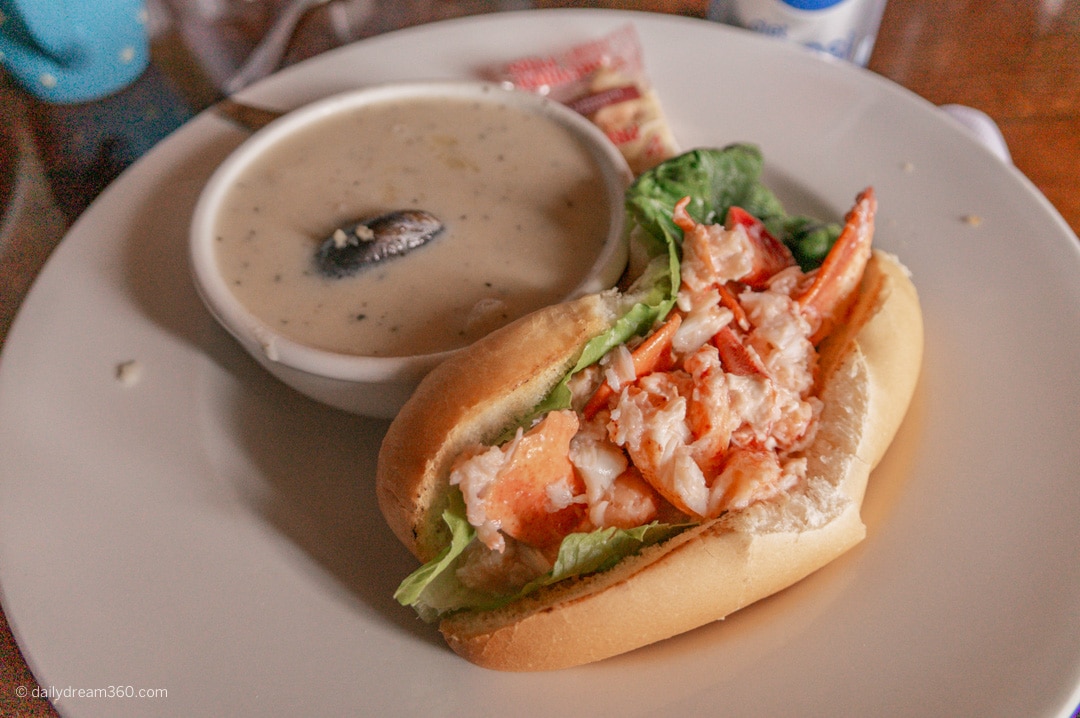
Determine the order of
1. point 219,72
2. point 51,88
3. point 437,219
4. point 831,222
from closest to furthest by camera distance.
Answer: point 437,219 → point 831,222 → point 51,88 → point 219,72

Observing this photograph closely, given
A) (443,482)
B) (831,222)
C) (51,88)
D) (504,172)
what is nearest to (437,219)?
(504,172)

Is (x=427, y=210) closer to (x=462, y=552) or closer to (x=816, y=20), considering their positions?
(x=462, y=552)

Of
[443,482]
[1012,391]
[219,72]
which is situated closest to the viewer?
[443,482]

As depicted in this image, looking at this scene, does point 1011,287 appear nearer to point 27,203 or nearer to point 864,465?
point 864,465

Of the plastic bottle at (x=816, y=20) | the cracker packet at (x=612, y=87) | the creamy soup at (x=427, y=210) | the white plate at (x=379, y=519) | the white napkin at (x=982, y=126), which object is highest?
the plastic bottle at (x=816, y=20)

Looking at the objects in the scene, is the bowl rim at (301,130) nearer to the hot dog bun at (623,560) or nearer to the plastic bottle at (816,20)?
the hot dog bun at (623,560)

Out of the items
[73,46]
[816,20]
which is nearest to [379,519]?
[73,46]

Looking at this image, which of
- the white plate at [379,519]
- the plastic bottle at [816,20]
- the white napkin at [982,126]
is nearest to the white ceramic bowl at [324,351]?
the white plate at [379,519]
